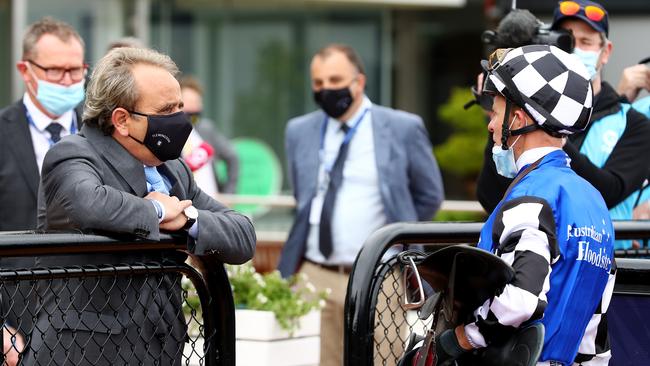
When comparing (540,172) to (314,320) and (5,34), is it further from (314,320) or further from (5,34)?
(5,34)

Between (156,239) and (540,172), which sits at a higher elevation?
(540,172)

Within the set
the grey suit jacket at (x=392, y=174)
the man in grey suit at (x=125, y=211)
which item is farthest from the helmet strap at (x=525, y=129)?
the grey suit jacket at (x=392, y=174)

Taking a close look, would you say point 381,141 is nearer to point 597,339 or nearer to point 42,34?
point 42,34

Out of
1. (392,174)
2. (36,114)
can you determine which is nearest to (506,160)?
(36,114)

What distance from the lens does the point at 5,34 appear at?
17.7 meters

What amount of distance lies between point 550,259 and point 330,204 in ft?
11.6

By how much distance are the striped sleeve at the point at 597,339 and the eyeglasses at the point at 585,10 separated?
2096 mm

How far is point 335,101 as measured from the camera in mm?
7016

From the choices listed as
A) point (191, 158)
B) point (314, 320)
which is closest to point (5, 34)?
point (191, 158)

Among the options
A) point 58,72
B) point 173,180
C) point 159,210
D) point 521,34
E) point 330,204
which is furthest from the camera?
point 330,204

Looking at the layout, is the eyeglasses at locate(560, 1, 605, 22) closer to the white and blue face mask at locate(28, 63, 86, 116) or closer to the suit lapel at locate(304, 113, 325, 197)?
the suit lapel at locate(304, 113, 325, 197)

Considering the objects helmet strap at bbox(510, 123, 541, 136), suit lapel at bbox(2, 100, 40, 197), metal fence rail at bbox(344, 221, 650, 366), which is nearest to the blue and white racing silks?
helmet strap at bbox(510, 123, 541, 136)

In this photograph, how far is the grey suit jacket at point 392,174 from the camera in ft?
22.4

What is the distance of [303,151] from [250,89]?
14390 millimetres
